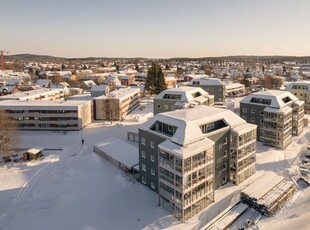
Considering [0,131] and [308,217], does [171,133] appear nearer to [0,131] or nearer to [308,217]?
[308,217]

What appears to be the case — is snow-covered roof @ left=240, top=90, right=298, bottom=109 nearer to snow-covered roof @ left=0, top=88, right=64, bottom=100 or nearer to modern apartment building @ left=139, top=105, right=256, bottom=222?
modern apartment building @ left=139, top=105, right=256, bottom=222

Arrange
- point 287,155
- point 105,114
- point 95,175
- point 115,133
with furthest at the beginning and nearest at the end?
point 105,114, point 115,133, point 287,155, point 95,175

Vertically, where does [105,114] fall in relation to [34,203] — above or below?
above

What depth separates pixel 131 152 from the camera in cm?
3516

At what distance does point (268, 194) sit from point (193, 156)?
9400mm

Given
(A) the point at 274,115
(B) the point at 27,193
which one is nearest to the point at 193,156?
(B) the point at 27,193

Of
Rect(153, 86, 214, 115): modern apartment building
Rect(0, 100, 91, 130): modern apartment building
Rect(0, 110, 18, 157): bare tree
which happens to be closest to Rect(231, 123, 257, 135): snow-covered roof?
Rect(153, 86, 214, 115): modern apartment building

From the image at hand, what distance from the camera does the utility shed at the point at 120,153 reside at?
32.1 m

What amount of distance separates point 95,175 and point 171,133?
35.9 feet

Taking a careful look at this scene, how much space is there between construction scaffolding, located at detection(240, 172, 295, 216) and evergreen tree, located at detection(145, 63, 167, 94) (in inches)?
2144

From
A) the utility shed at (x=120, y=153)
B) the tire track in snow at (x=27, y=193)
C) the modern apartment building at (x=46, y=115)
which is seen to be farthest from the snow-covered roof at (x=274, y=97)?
the tire track in snow at (x=27, y=193)

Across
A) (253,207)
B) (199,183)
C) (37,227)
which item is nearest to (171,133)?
(199,183)

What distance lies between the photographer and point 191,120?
25922mm

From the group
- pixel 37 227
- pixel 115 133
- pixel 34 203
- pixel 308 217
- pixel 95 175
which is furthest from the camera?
pixel 115 133
